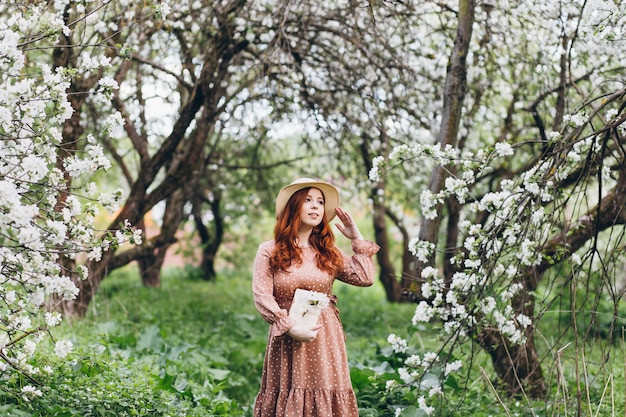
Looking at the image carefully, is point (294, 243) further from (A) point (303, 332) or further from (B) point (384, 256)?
(B) point (384, 256)

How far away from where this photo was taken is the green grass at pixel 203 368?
431cm

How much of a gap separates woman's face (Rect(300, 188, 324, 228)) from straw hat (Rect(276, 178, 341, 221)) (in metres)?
0.05

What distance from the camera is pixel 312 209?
424cm

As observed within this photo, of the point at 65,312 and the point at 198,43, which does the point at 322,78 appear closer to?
the point at 198,43

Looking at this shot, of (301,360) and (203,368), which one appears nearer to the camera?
(301,360)

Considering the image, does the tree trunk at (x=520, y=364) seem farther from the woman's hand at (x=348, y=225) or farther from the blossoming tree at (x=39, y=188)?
the blossoming tree at (x=39, y=188)

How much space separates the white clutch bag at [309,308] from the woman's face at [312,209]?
0.44 meters

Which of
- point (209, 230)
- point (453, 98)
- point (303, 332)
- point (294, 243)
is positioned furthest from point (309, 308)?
point (209, 230)

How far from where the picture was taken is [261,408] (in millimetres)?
4176

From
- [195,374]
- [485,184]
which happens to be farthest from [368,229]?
[195,374]

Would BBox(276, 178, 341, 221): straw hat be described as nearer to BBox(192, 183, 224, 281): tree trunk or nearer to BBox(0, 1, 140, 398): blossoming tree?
BBox(0, 1, 140, 398): blossoming tree

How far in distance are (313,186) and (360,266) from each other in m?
0.49

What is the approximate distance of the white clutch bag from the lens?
12.9ft

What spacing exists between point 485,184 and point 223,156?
150 inches
